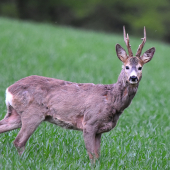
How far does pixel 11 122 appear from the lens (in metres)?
5.00

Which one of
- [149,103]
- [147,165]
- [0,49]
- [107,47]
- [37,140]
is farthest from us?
[107,47]

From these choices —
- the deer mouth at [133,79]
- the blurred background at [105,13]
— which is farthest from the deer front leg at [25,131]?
the blurred background at [105,13]

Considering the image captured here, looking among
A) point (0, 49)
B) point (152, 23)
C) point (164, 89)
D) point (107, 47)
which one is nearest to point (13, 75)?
point (0, 49)

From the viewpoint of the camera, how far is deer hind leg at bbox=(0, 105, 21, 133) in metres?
4.95

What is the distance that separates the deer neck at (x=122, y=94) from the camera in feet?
15.8

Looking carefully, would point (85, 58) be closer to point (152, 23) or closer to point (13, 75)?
point (13, 75)

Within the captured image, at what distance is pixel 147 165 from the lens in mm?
4875

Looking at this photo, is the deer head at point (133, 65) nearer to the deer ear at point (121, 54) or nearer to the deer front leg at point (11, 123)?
the deer ear at point (121, 54)

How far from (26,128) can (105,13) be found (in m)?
30.2

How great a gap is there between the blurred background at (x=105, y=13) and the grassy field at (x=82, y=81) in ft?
41.1

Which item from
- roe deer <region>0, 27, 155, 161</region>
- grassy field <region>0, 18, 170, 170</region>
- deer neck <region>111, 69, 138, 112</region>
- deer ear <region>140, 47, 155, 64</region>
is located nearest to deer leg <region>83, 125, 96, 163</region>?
roe deer <region>0, 27, 155, 161</region>

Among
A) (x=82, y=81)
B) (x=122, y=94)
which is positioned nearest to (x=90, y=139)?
(x=122, y=94)

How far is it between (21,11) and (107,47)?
684 inches

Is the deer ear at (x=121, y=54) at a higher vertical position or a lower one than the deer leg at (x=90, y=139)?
higher
